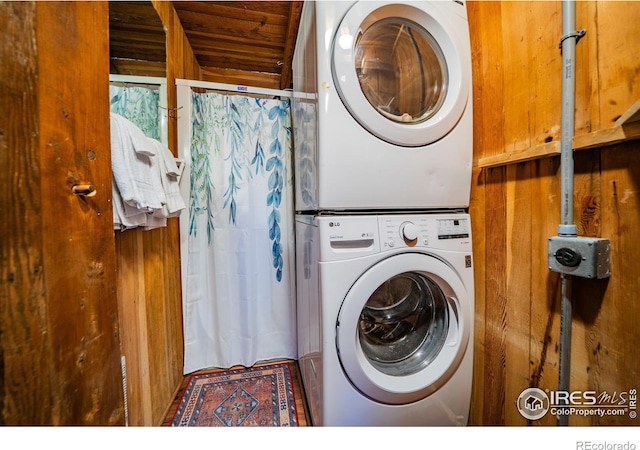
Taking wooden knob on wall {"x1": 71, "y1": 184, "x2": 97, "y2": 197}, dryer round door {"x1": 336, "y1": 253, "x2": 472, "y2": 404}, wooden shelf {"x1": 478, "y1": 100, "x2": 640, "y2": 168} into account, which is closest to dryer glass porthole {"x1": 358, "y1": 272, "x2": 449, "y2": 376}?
dryer round door {"x1": 336, "y1": 253, "x2": 472, "y2": 404}

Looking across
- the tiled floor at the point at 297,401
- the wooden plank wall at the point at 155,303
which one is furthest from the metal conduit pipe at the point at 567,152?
the wooden plank wall at the point at 155,303

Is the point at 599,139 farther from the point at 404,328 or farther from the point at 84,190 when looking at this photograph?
the point at 84,190

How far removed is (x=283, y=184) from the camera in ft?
4.48

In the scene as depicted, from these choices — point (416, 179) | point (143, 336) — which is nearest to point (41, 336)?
point (143, 336)

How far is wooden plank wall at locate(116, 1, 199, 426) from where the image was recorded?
0.78 m

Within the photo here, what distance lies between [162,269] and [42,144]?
830 millimetres

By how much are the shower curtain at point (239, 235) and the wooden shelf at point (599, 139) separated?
1.10 m

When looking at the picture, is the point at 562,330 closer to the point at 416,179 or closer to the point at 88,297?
the point at 416,179

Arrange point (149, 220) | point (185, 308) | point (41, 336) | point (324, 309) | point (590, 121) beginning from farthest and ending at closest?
point (185, 308)
point (149, 220)
point (324, 309)
point (590, 121)
point (41, 336)

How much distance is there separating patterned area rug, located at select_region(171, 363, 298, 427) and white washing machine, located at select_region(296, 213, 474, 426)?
0.36m

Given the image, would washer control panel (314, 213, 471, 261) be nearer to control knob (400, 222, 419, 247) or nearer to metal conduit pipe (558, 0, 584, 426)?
control knob (400, 222, 419, 247)

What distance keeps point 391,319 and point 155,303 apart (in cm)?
105
